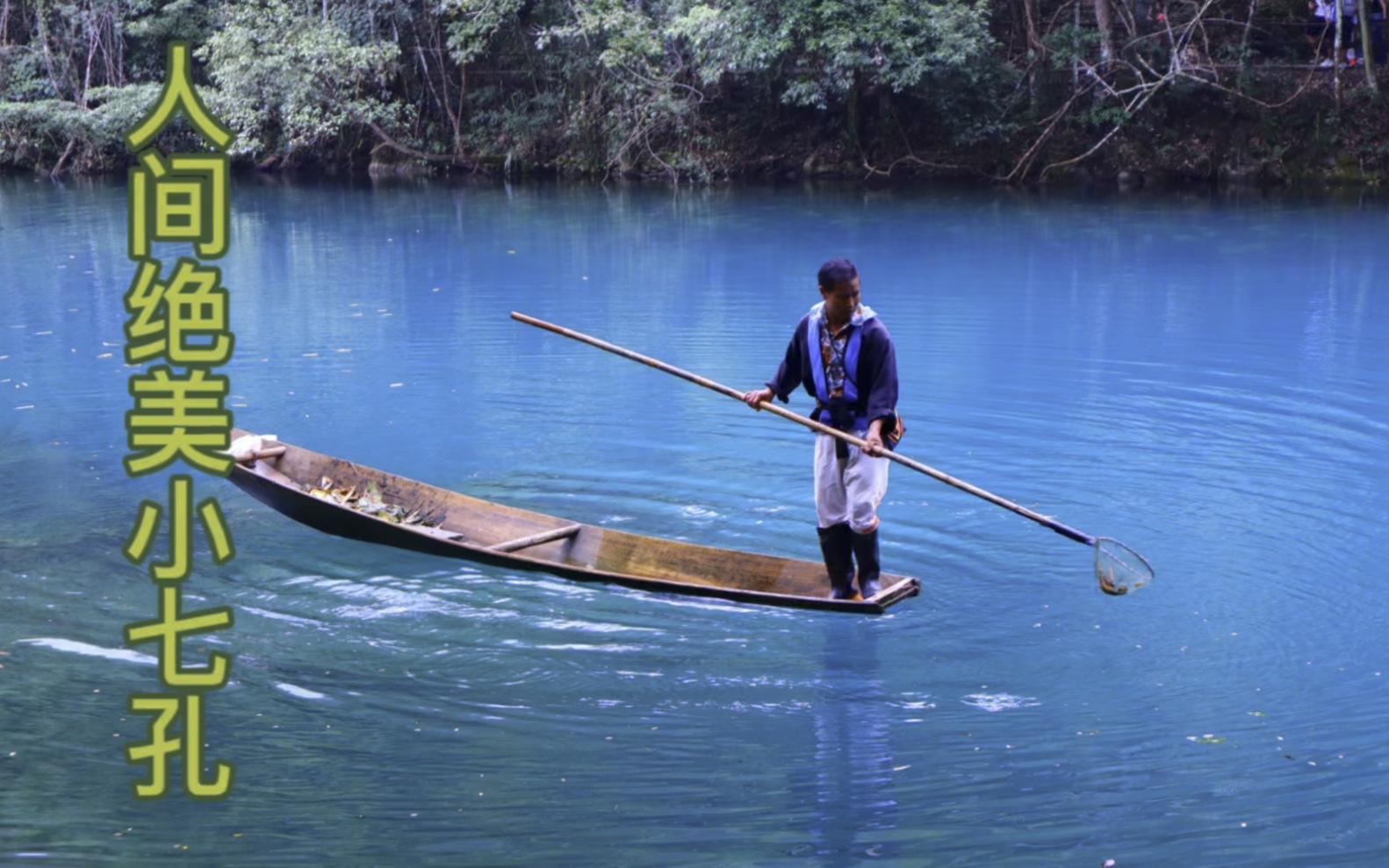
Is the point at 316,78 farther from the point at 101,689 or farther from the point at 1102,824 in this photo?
the point at 1102,824

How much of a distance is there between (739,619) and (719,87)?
2086 centimetres

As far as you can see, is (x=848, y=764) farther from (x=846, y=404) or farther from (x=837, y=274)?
(x=837, y=274)

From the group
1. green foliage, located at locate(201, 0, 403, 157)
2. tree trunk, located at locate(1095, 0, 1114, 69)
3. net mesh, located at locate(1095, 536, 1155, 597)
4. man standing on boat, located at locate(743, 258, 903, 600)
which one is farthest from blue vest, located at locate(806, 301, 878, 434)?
green foliage, located at locate(201, 0, 403, 157)

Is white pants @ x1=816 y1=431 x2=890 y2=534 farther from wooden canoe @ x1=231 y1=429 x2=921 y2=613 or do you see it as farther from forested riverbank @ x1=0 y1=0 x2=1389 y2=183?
forested riverbank @ x1=0 y1=0 x2=1389 y2=183

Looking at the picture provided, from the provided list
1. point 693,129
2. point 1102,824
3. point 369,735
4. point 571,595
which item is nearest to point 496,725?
point 369,735

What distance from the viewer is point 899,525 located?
7.11m

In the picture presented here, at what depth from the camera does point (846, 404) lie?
18.7ft

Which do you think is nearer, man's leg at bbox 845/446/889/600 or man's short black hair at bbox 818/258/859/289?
man's short black hair at bbox 818/258/859/289

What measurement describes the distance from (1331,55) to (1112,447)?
17490 mm

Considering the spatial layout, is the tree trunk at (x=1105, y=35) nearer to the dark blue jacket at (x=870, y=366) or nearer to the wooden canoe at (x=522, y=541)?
the wooden canoe at (x=522, y=541)

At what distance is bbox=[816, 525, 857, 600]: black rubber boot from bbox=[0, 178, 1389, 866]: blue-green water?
21 cm

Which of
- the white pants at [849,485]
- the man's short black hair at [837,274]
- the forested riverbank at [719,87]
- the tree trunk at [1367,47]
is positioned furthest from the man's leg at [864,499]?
the tree trunk at [1367,47]

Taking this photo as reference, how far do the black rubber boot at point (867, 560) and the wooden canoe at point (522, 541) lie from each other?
0.24ft

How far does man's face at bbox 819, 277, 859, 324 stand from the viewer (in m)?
5.41
